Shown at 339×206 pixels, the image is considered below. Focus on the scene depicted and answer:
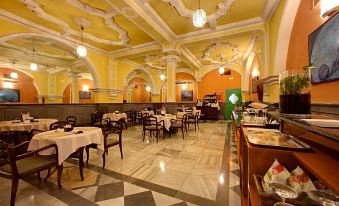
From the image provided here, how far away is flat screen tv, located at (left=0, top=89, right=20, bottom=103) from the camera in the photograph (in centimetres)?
1083

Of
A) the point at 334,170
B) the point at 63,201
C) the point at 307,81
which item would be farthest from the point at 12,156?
the point at 307,81

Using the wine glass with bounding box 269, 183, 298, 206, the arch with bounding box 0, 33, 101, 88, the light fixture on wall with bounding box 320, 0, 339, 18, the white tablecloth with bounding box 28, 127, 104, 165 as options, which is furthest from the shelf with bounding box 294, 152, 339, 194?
the arch with bounding box 0, 33, 101, 88

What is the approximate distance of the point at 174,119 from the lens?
565 cm

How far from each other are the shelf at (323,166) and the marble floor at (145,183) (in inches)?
54.6

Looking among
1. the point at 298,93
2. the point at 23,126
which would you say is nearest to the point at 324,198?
the point at 298,93

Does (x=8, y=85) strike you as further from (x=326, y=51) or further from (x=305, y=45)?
(x=326, y=51)

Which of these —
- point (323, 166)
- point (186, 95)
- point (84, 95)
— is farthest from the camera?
point (84, 95)

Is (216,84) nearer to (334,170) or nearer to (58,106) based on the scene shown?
(58,106)

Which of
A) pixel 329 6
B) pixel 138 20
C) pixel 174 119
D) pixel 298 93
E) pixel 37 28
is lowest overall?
pixel 174 119

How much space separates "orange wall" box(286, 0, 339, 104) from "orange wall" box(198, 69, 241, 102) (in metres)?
7.35

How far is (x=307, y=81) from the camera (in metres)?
1.31

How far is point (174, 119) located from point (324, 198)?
16.1 feet

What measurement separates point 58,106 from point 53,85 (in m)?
7.26

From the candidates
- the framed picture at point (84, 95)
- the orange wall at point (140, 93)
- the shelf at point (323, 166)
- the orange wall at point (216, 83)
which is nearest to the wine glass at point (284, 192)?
the shelf at point (323, 166)
